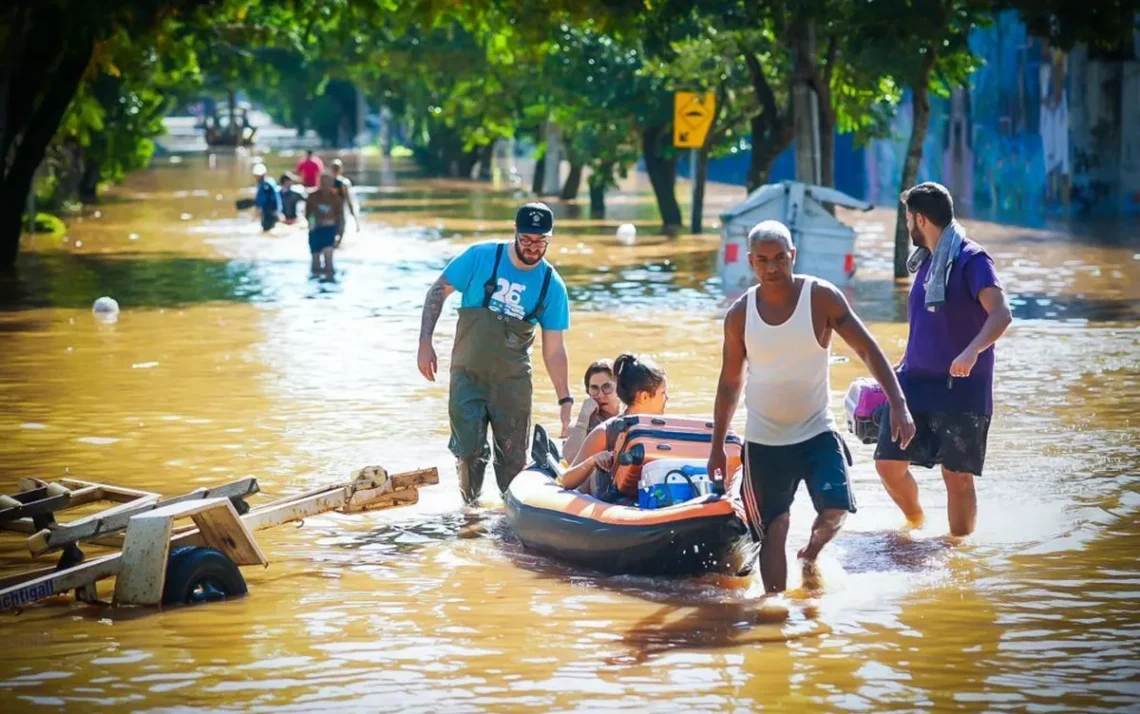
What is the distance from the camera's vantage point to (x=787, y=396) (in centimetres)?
839

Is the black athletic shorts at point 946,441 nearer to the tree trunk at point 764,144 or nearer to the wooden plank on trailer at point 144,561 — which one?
the wooden plank on trailer at point 144,561

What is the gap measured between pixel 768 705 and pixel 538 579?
229 cm

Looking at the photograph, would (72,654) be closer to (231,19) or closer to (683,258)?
(683,258)

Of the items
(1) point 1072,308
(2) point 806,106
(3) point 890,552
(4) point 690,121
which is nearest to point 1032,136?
(4) point 690,121

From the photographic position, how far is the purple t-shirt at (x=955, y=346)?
927cm

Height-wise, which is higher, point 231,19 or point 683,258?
point 231,19

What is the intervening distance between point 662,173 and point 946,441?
88.4ft

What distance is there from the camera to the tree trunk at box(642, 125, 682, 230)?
3562 centimetres

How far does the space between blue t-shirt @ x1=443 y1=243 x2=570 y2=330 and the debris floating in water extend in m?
10.9

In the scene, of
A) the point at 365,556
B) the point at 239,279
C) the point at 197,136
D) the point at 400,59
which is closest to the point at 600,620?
the point at 365,556

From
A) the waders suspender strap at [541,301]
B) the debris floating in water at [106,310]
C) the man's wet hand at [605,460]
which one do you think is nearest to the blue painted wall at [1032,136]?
Result: the debris floating in water at [106,310]

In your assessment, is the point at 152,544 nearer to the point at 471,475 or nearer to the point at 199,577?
the point at 199,577

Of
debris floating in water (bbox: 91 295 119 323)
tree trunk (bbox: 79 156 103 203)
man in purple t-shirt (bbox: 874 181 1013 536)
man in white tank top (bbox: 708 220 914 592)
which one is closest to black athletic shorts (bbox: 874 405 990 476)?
man in purple t-shirt (bbox: 874 181 1013 536)

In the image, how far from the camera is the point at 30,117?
27.1 metres
